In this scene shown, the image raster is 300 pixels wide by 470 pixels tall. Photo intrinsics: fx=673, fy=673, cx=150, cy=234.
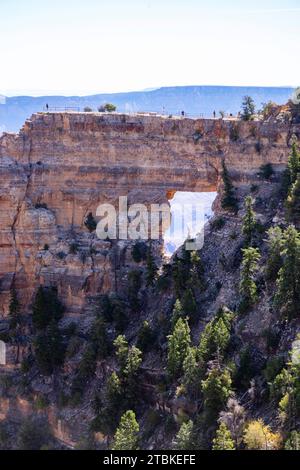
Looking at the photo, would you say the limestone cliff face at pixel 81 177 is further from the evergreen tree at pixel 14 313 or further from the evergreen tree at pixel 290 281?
the evergreen tree at pixel 290 281

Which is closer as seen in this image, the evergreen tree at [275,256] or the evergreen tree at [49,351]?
the evergreen tree at [275,256]

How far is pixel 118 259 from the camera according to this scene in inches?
2746

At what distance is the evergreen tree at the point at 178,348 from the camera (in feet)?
174

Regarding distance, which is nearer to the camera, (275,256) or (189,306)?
(275,256)

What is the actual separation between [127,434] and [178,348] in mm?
8146

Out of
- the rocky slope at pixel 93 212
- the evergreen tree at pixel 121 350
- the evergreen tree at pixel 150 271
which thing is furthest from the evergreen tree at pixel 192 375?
the evergreen tree at pixel 150 271

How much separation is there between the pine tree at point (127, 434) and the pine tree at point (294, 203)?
21.3m

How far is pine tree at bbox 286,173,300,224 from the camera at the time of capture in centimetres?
5691

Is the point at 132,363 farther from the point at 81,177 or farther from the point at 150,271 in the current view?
the point at 81,177

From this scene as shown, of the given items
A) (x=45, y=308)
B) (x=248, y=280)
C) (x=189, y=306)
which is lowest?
(x=45, y=308)

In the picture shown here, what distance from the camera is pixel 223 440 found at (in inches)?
1638

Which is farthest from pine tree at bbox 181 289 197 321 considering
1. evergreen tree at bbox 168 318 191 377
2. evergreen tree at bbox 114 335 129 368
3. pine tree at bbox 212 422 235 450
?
pine tree at bbox 212 422 235 450

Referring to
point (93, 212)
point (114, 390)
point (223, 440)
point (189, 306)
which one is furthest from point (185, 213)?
point (223, 440)
